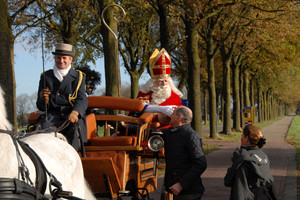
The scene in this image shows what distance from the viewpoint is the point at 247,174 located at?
4.12 metres

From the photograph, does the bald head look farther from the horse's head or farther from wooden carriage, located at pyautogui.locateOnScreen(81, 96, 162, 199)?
the horse's head

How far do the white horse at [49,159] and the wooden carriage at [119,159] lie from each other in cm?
91

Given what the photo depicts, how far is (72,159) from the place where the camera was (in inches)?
151

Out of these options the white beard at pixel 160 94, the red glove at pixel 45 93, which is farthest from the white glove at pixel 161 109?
the red glove at pixel 45 93

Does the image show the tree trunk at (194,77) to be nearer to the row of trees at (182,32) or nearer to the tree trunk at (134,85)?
the row of trees at (182,32)

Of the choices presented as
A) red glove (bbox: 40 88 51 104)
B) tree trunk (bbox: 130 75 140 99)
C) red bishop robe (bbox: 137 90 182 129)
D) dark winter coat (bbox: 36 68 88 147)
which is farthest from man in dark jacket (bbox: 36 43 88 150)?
tree trunk (bbox: 130 75 140 99)

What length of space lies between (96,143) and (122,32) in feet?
63.0

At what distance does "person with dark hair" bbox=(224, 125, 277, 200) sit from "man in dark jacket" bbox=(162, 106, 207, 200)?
0.38m

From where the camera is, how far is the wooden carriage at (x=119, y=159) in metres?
5.15

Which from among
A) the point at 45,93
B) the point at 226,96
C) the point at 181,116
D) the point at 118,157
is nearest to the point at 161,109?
A: the point at 118,157

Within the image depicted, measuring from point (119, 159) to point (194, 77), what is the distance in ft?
36.1

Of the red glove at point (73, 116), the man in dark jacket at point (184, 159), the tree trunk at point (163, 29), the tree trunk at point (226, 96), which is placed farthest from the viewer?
the tree trunk at point (226, 96)

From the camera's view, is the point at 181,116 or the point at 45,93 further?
the point at 45,93

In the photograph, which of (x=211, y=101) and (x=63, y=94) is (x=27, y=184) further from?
(x=211, y=101)
